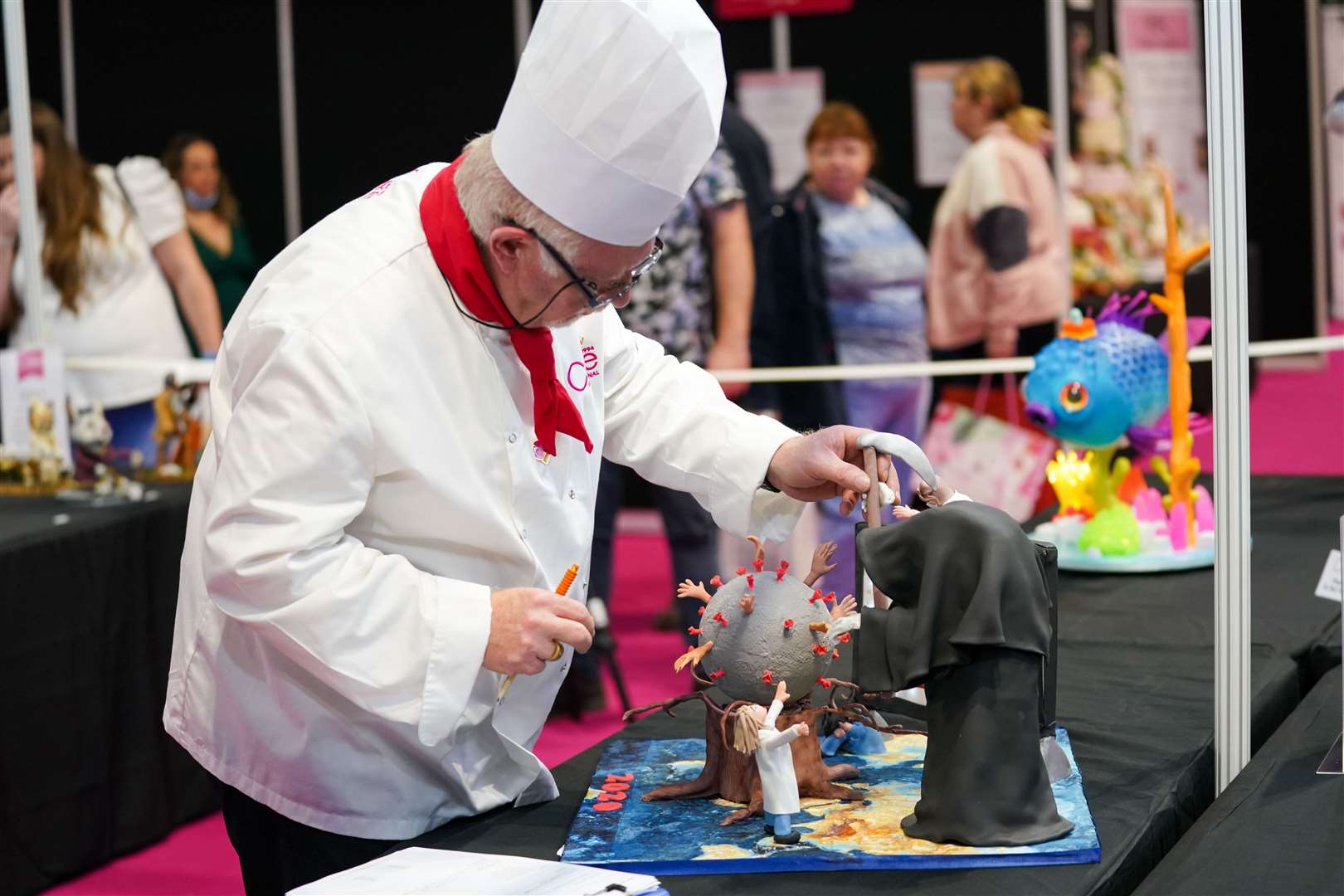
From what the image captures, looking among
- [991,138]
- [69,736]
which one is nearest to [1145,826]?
[69,736]

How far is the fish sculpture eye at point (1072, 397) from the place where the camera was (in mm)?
2381

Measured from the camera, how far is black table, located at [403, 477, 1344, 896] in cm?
124

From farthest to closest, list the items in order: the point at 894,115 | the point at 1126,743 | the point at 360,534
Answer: the point at 894,115
the point at 1126,743
the point at 360,534

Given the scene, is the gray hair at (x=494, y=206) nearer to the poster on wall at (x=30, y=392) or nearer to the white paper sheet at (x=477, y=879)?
the white paper sheet at (x=477, y=879)

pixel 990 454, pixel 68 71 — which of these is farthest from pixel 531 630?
pixel 68 71

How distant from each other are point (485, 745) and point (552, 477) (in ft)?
0.85

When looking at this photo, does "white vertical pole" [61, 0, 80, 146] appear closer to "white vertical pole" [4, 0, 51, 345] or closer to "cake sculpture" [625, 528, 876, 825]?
"white vertical pole" [4, 0, 51, 345]

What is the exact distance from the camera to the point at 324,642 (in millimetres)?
1334

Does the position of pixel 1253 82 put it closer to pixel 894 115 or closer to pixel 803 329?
pixel 894 115

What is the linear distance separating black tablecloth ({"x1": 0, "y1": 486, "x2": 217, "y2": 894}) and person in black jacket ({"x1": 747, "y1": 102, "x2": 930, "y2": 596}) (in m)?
1.73

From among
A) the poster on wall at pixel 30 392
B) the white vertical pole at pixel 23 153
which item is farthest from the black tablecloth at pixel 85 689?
the white vertical pole at pixel 23 153

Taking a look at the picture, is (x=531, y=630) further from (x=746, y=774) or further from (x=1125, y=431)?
(x=1125, y=431)

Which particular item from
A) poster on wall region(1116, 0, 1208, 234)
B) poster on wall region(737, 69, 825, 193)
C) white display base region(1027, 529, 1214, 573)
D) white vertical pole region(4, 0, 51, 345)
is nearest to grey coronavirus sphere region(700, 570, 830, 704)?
white display base region(1027, 529, 1214, 573)

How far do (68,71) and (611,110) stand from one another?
515 centimetres
